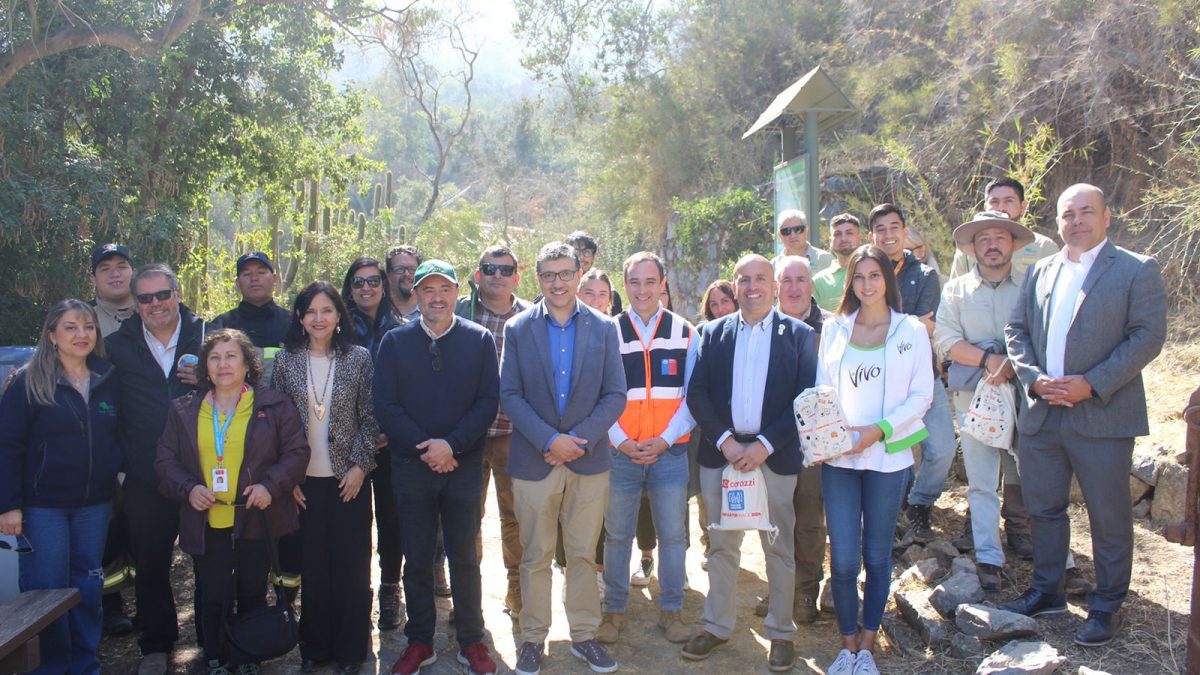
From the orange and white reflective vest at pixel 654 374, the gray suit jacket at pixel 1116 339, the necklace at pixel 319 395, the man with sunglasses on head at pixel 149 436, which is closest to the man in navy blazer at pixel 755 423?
the orange and white reflective vest at pixel 654 374

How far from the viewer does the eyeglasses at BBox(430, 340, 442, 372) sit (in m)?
4.31

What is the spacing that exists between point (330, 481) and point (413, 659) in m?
0.97

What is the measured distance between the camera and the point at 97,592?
424 centimetres

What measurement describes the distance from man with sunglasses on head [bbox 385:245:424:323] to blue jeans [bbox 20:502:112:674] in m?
1.95

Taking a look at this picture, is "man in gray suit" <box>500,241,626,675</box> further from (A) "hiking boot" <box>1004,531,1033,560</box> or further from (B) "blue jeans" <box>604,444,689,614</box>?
(A) "hiking boot" <box>1004,531,1033,560</box>

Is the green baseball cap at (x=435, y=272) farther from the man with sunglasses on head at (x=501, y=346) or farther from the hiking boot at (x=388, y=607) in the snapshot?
the hiking boot at (x=388, y=607)

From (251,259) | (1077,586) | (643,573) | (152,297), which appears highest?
(251,259)

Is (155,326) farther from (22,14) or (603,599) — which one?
(22,14)

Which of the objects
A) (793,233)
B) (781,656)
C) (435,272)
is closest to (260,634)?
(435,272)

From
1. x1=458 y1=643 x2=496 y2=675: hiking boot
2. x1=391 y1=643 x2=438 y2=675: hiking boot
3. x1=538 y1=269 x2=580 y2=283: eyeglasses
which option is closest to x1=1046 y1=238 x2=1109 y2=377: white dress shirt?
x1=538 y1=269 x2=580 y2=283: eyeglasses

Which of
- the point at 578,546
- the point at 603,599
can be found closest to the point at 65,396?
the point at 578,546

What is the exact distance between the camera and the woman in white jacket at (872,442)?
162 inches

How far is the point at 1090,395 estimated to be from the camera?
4164 millimetres

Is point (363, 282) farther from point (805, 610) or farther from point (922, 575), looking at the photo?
point (922, 575)
